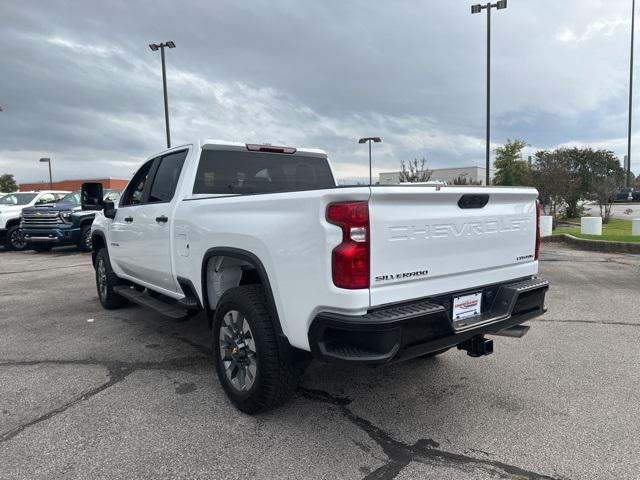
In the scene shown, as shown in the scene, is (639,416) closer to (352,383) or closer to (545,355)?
(545,355)

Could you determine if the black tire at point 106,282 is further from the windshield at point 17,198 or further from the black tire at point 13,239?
the windshield at point 17,198

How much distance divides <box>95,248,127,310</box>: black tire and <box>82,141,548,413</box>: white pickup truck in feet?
6.98

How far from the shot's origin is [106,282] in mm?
6379

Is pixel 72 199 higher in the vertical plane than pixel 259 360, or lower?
higher

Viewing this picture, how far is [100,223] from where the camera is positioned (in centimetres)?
646

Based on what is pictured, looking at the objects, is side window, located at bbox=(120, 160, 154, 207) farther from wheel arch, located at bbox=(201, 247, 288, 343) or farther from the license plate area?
the license plate area

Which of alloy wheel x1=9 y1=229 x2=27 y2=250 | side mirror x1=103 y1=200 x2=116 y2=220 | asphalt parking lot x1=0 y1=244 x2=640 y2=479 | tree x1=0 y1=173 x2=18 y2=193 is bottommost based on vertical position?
asphalt parking lot x1=0 y1=244 x2=640 y2=479

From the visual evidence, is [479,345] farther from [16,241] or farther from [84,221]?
[16,241]

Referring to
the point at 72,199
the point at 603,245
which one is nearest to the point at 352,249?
the point at 603,245

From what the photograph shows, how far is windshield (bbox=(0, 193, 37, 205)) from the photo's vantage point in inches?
640

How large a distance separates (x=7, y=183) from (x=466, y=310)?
87387 millimetres

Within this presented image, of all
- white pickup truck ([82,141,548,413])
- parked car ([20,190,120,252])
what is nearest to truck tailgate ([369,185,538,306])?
white pickup truck ([82,141,548,413])

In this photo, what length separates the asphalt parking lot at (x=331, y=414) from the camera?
2.72 m

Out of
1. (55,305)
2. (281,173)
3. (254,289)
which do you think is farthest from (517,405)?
(55,305)
